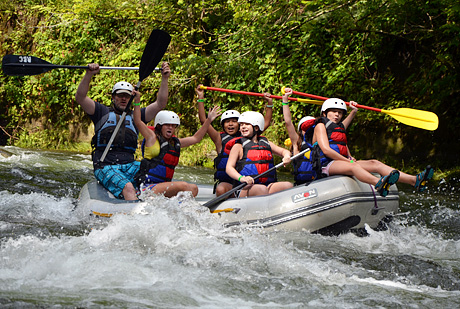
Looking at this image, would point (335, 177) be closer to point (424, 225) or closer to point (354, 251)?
point (354, 251)

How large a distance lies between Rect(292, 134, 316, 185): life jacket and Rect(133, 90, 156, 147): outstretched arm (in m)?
1.47

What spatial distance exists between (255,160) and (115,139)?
1407mm

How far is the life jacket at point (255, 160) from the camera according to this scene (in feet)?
16.7

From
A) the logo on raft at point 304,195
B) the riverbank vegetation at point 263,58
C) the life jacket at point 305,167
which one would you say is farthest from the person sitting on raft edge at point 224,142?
the riverbank vegetation at point 263,58

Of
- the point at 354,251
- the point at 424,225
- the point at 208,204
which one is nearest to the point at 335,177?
the point at 354,251

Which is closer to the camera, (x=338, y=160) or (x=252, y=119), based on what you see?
(x=338, y=160)

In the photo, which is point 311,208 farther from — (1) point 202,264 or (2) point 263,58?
(2) point 263,58

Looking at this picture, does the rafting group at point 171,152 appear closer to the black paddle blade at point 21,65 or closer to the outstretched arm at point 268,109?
the outstretched arm at point 268,109

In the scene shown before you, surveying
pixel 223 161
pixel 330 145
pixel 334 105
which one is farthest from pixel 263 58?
pixel 330 145

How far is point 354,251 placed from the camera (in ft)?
14.0

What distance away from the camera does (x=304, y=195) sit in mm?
4570

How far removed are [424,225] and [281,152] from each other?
5.98 feet

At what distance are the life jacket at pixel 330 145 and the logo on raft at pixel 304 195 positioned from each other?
20.5 inches

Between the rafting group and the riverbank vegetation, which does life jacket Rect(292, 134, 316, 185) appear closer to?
the rafting group
